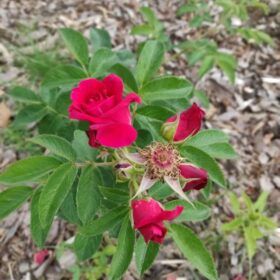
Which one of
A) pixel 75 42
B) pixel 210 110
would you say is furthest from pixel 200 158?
pixel 210 110

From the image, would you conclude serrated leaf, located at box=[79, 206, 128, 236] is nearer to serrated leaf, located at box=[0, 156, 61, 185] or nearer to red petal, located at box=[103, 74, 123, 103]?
serrated leaf, located at box=[0, 156, 61, 185]

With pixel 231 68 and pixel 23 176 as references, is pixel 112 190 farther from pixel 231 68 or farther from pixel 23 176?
pixel 231 68

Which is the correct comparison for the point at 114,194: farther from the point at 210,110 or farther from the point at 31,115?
the point at 210,110

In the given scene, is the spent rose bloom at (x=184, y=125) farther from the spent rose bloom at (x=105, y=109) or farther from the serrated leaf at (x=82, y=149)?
the serrated leaf at (x=82, y=149)

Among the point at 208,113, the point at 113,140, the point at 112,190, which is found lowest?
the point at 208,113

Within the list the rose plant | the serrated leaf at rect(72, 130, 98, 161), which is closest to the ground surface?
the rose plant

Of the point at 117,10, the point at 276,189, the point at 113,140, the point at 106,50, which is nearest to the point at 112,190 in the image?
the point at 113,140

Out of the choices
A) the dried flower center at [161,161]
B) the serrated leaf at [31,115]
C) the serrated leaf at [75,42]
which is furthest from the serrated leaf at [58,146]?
the serrated leaf at [31,115]
